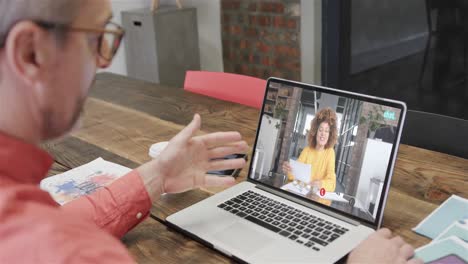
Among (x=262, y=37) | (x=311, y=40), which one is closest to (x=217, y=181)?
(x=311, y=40)

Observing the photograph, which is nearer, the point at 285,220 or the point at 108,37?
the point at 108,37

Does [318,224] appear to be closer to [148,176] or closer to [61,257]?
[148,176]

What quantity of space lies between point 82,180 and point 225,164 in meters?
0.41

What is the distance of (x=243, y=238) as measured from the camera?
1.01 m

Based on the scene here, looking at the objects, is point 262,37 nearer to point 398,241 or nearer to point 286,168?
point 286,168

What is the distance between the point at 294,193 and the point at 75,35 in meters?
0.66

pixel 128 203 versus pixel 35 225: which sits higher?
pixel 35 225

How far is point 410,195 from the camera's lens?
1177 millimetres

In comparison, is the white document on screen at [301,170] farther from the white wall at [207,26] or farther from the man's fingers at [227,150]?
the white wall at [207,26]

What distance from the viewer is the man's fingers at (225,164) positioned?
122 centimetres

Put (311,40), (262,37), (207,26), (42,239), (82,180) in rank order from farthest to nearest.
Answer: (207,26) → (262,37) → (311,40) → (82,180) → (42,239)

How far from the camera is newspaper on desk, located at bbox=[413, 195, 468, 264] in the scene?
917 millimetres

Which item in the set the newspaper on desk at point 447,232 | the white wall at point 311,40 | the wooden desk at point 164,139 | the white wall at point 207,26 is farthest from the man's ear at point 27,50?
the white wall at point 207,26

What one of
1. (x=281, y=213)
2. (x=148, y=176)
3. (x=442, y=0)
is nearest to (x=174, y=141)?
(x=148, y=176)
